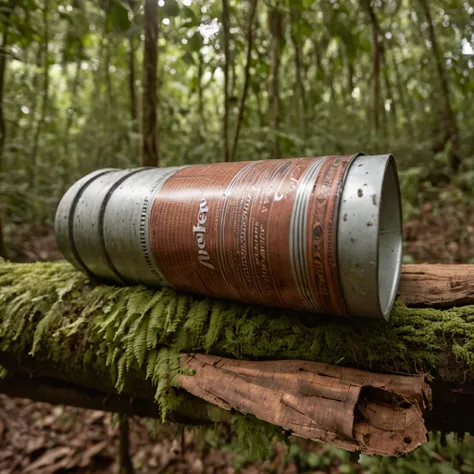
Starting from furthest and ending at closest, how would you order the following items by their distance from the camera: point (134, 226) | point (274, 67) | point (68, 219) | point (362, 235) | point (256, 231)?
point (274, 67) < point (68, 219) < point (134, 226) < point (256, 231) < point (362, 235)

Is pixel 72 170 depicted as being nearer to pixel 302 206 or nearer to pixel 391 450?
pixel 302 206

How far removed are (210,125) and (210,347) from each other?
16.7 feet

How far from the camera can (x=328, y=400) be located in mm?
840

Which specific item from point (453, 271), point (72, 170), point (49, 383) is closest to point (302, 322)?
point (453, 271)

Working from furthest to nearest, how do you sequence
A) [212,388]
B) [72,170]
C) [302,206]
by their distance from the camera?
[72,170]
[212,388]
[302,206]

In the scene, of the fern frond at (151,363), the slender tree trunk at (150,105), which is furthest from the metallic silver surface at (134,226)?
the slender tree trunk at (150,105)

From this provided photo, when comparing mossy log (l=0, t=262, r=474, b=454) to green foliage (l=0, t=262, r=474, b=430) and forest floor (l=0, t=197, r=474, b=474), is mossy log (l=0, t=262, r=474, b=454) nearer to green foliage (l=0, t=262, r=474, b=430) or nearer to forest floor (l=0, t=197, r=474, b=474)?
green foliage (l=0, t=262, r=474, b=430)

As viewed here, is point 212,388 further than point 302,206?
Yes

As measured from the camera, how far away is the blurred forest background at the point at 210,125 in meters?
2.28

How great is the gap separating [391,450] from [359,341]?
0.25 m

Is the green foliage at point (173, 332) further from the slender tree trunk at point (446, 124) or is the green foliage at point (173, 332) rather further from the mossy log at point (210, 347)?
the slender tree trunk at point (446, 124)

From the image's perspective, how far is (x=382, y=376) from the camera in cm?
87

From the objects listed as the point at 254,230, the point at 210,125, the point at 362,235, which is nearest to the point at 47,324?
the point at 254,230

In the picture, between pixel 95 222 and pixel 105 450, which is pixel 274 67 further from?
pixel 105 450
